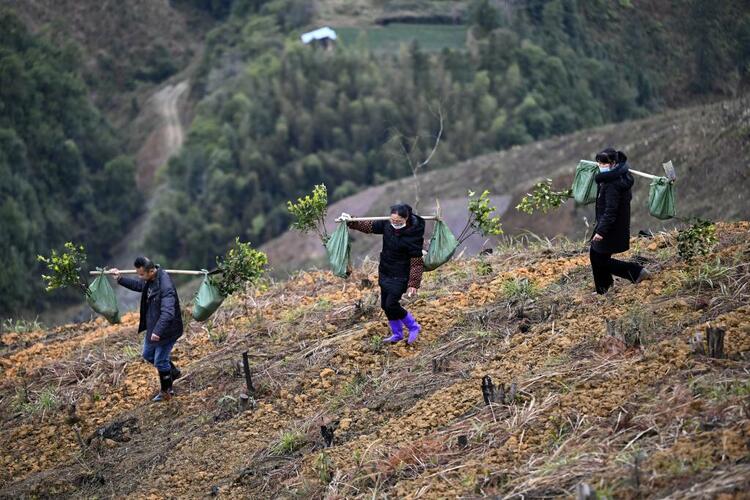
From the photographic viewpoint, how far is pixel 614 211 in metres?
7.41

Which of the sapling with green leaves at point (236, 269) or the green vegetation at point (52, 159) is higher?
the sapling with green leaves at point (236, 269)

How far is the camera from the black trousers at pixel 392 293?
7711 mm

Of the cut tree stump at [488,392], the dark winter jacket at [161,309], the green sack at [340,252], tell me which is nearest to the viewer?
the cut tree stump at [488,392]

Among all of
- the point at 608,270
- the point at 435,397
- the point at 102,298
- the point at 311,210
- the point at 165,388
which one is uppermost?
the point at 311,210

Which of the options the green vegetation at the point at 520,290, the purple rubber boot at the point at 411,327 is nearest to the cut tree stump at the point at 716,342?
the green vegetation at the point at 520,290

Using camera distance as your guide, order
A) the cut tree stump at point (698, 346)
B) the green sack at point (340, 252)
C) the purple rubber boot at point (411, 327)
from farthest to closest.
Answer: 1. the green sack at point (340, 252)
2. the purple rubber boot at point (411, 327)
3. the cut tree stump at point (698, 346)

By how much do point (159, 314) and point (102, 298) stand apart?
105 centimetres

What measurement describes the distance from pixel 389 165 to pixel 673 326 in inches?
1331

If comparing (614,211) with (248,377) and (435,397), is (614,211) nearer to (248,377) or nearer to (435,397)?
(435,397)

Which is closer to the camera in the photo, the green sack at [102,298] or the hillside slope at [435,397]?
the hillside slope at [435,397]

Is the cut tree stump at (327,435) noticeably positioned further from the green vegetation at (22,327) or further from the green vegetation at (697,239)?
the green vegetation at (22,327)

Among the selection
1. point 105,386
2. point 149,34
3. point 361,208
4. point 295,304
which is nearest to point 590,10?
point 361,208

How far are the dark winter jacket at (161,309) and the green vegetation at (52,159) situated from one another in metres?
30.2

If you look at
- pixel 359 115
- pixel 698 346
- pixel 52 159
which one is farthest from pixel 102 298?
pixel 52 159
